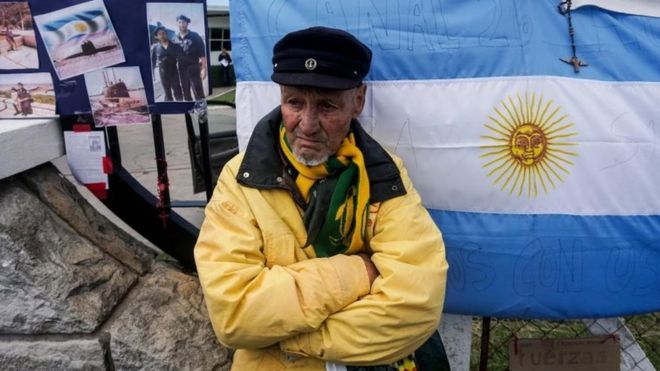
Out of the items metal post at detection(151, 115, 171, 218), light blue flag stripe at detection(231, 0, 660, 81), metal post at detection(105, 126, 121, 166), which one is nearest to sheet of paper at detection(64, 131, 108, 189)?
metal post at detection(105, 126, 121, 166)

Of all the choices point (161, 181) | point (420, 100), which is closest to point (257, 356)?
point (161, 181)

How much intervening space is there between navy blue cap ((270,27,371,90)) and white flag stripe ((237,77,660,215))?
445mm

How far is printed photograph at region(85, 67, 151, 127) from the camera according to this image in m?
2.12

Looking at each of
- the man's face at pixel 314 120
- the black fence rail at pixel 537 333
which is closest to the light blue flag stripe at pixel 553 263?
the man's face at pixel 314 120

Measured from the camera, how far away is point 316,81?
165 centimetres

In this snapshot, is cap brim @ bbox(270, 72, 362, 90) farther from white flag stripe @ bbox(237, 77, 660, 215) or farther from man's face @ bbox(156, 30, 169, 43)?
man's face @ bbox(156, 30, 169, 43)

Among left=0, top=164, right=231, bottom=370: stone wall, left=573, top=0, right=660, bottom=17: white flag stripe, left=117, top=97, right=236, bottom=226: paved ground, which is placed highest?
left=573, top=0, right=660, bottom=17: white flag stripe

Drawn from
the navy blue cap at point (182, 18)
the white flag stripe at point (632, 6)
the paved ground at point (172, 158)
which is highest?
the white flag stripe at point (632, 6)

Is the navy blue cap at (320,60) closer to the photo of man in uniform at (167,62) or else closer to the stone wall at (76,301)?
the photo of man in uniform at (167,62)

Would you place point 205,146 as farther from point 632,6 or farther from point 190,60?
point 632,6

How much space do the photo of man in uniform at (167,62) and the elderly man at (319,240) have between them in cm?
53

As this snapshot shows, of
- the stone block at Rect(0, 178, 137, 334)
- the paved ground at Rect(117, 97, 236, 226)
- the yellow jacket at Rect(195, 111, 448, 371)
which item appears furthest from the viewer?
the paved ground at Rect(117, 97, 236, 226)

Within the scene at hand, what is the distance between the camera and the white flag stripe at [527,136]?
2.05 m

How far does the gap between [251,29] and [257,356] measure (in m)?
1.19
